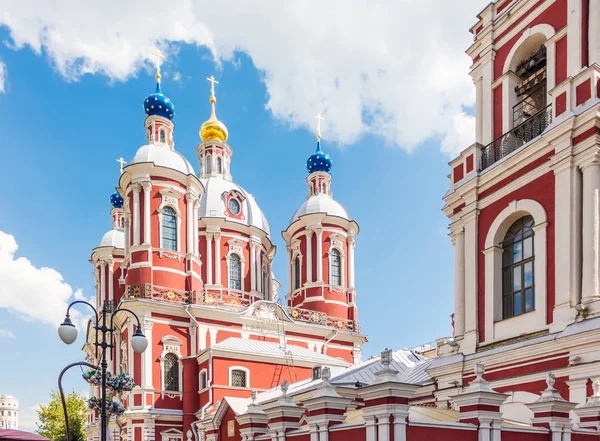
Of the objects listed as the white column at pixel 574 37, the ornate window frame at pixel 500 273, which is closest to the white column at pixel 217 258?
the ornate window frame at pixel 500 273

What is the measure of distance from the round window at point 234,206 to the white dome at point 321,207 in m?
3.59

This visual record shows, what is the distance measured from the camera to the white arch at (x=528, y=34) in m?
15.4

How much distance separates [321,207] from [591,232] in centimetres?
2666

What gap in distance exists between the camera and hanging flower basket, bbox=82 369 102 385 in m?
14.7

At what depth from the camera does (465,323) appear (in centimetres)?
1609

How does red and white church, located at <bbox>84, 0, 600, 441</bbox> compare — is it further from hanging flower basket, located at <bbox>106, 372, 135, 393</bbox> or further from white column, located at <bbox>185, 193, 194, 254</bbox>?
hanging flower basket, located at <bbox>106, 372, 135, 393</bbox>

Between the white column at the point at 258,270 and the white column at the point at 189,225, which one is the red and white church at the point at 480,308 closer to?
the white column at the point at 189,225

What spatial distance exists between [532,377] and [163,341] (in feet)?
63.9

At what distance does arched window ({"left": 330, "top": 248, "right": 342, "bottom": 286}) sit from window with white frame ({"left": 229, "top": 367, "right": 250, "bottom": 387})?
11734mm

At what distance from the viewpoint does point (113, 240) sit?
1750 inches

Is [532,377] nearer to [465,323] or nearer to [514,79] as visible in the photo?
[465,323]

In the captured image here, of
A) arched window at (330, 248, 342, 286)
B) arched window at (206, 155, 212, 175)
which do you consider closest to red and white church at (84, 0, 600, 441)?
arched window at (330, 248, 342, 286)

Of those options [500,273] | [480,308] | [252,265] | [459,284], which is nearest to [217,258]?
[252,265]

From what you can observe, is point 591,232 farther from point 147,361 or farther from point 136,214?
point 136,214
